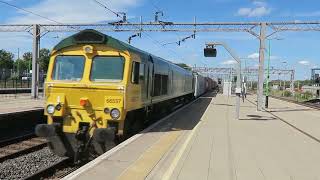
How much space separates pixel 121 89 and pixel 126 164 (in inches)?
114

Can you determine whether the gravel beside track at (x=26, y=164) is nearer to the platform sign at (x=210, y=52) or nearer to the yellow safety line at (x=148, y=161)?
the yellow safety line at (x=148, y=161)

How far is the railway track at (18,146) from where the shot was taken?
13262mm

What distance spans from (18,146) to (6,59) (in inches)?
3803

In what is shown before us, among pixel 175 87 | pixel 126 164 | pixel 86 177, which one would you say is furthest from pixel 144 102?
pixel 175 87

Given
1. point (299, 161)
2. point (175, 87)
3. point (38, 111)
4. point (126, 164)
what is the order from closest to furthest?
point (126, 164), point (299, 161), point (38, 111), point (175, 87)

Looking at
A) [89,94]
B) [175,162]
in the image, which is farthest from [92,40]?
[175,162]

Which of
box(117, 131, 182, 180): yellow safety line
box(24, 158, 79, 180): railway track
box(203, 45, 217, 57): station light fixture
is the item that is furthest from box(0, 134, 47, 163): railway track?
box(203, 45, 217, 57): station light fixture

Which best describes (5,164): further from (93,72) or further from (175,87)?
(175,87)

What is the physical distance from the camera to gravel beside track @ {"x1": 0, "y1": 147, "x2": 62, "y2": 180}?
35.8ft

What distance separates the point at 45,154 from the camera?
13586mm

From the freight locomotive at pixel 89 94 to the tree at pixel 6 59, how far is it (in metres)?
94.0

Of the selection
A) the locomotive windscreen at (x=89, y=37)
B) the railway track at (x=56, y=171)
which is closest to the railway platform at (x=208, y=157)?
the railway track at (x=56, y=171)

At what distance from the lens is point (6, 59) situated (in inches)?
4208

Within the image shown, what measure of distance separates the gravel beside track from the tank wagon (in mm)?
681
